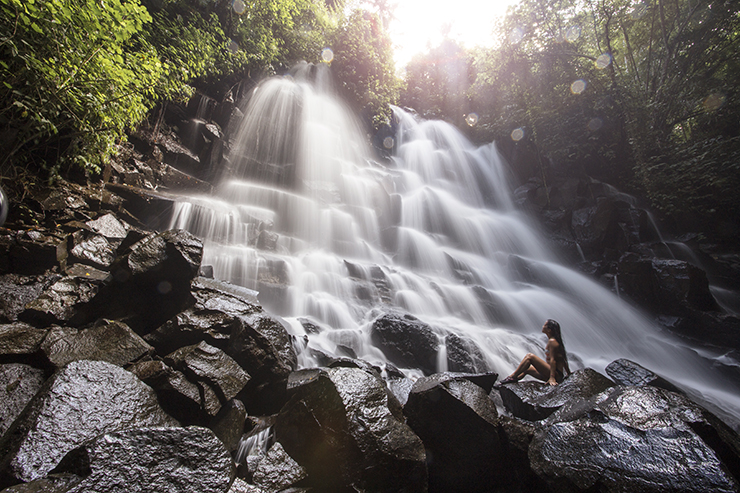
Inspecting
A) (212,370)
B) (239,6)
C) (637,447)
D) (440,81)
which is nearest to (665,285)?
(637,447)

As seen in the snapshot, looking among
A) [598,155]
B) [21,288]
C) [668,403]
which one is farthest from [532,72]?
[21,288]

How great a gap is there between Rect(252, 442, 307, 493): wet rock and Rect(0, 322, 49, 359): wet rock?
9.24 feet

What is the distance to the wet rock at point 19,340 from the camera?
2.95m

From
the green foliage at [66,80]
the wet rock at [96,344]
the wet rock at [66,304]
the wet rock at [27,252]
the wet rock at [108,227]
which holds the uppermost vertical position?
the green foliage at [66,80]

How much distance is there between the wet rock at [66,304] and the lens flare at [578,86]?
2177 cm

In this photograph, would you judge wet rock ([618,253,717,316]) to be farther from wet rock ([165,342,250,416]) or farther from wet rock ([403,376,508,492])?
wet rock ([165,342,250,416])

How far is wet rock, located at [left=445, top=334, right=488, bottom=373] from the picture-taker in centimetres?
584

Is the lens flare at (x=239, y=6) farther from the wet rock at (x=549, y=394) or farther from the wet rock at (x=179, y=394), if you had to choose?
the wet rock at (x=549, y=394)

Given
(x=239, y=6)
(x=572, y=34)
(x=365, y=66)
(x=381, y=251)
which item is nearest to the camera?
(x=381, y=251)

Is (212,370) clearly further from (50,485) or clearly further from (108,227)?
(108,227)

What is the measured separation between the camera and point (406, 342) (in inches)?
240

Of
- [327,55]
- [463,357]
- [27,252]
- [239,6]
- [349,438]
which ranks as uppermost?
[327,55]

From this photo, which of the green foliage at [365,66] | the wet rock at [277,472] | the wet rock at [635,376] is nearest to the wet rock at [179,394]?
the wet rock at [277,472]

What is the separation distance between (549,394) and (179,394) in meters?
4.64
